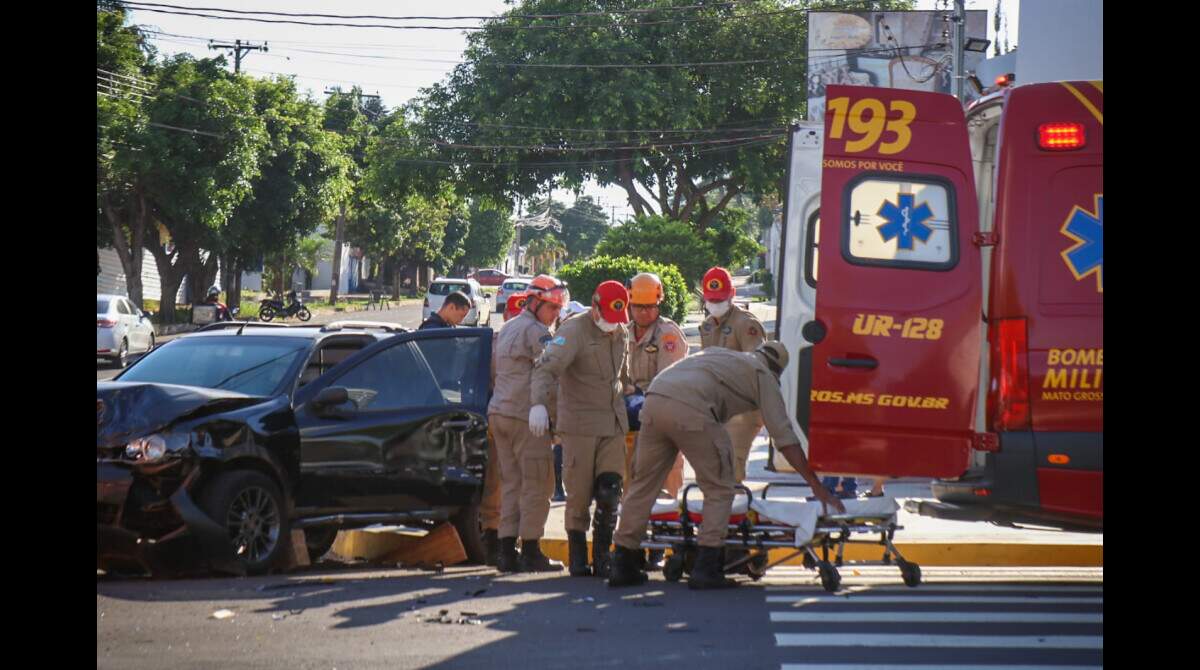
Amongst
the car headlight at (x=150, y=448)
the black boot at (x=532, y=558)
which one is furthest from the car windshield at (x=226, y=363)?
the black boot at (x=532, y=558)

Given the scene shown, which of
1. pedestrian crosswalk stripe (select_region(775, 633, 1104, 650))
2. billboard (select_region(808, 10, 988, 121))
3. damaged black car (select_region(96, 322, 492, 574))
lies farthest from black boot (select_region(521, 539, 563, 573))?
billboard (select_region(808, 10, 988, 121))

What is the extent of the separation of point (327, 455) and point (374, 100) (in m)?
86.6

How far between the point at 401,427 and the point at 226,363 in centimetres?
128

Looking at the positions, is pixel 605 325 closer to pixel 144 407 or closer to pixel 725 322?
pixel 725 322

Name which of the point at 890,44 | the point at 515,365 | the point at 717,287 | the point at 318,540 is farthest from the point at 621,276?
the point at 515,365

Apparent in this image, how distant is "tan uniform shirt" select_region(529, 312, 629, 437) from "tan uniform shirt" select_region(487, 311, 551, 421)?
30 cm

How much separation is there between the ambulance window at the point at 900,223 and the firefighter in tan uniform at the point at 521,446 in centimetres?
259

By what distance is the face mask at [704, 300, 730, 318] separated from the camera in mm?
11031

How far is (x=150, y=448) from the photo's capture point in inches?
340

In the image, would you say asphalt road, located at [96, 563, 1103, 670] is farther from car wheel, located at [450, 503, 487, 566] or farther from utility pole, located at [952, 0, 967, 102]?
utility pole, located at [952, 0, 967, 102]

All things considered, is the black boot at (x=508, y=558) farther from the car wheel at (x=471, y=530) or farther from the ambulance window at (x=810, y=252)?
the ambulance window at (x=810, y=252)

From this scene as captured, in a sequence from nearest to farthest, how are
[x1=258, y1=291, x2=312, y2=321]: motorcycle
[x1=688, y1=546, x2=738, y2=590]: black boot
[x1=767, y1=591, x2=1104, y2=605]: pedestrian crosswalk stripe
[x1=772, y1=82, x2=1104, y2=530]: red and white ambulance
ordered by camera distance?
[x1=772, y1=82, x2=1104, y2=530]: red and white ambulance → [x1=767, y1=591, x2=1104, y2=605]: pedestrian crosswalk stripe → [x1=688, y1=546, x2=738, y2=590]: black boot → [x1=258, y1=291, x2=312, y2=321]: motorcycle
